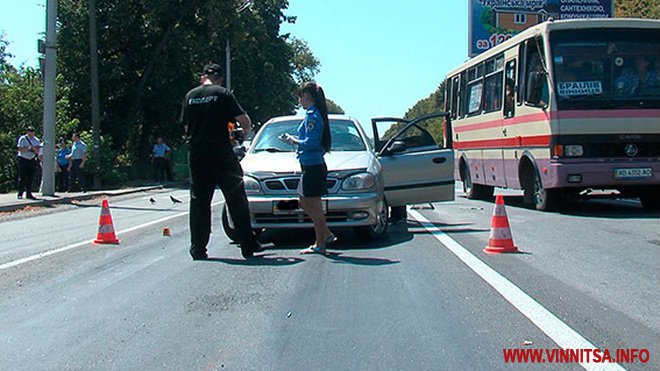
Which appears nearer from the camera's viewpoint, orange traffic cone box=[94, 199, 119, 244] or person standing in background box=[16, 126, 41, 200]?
orange traffic cone box=[94, 199, 119, 244]

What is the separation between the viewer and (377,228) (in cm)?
912

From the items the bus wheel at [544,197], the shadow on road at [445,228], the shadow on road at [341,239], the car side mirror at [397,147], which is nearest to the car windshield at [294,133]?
the car side mirror at [397,147]

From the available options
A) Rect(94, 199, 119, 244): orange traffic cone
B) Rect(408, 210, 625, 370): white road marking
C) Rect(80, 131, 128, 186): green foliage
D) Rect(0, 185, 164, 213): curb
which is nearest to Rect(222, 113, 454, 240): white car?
Rect(408, 210, 625, 370): white road marking

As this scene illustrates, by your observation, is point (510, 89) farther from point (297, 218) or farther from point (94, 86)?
point (94, 86)

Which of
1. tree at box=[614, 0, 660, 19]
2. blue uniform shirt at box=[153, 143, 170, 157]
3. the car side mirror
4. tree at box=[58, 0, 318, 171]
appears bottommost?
the car side mirror

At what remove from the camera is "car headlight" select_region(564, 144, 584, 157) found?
12.5 m

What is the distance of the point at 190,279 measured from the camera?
6.88 metres

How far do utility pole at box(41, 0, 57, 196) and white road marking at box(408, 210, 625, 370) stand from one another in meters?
13.8

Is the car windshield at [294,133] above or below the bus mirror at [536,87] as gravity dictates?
below

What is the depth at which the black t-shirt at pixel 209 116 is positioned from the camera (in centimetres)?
739

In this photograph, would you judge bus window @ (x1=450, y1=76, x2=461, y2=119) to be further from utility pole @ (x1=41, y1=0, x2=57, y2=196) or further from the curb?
utility pole @ (x1=41, y1=0, x2=57, y2=196)

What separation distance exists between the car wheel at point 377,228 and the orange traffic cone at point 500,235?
1386mm

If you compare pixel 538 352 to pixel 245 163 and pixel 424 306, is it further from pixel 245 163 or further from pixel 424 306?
pixel 245 163

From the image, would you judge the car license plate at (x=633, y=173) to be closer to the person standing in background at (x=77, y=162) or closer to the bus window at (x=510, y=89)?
the bus window at (x=510, y=89)
